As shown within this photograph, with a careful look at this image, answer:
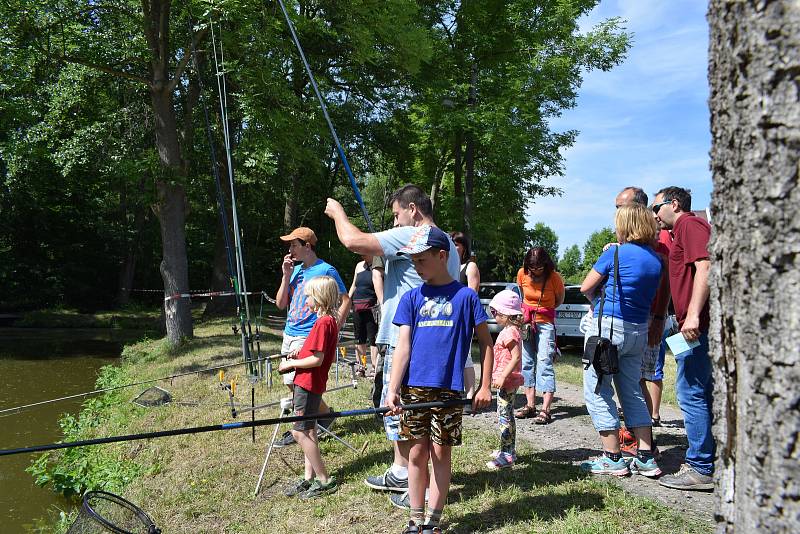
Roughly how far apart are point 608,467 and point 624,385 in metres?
0.65

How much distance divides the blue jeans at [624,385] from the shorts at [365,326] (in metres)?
4.76

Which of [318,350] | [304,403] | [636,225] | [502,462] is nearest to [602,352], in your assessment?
[636,225]

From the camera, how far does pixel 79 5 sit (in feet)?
43.1

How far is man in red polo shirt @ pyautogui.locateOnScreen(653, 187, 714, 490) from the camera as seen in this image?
3932 millimetres

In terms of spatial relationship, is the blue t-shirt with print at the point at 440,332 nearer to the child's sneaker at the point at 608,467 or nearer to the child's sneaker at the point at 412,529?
the child's sneaker at the point at 412,529

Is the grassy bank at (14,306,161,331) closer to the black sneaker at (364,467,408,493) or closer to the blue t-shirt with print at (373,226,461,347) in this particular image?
the black sneaker at (364,467,408,493)

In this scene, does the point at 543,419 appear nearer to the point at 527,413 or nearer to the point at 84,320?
the point at 527,413

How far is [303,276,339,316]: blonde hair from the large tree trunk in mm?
3430

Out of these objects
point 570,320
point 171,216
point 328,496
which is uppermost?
point 171,216

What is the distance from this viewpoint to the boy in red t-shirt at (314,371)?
15.1ft

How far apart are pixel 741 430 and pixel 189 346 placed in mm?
13244

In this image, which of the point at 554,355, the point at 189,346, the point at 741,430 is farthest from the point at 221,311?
the point at 741,430

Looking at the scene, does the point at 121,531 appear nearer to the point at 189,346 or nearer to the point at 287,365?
the point at 287,365

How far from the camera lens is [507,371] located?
15.4ft
